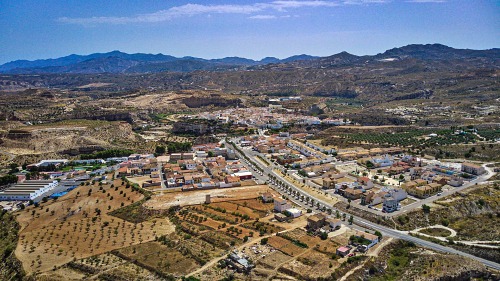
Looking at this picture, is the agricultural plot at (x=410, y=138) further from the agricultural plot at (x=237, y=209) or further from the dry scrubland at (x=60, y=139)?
the dry scrubland at (x=60, y=139)

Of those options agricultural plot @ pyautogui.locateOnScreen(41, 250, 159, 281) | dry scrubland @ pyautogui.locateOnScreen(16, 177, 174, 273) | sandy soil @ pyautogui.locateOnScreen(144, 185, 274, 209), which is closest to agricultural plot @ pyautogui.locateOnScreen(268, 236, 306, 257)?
agricultural plot @ pyautogui.locateOnScreen(41, 250, 159, 281)

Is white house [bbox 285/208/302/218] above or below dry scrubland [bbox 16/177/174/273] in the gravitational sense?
above

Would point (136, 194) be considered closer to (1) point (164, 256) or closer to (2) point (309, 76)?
(1) point (164, 256)

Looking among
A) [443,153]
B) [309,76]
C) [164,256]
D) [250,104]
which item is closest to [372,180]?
[443,153]

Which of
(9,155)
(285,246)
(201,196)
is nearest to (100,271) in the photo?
(285,246)

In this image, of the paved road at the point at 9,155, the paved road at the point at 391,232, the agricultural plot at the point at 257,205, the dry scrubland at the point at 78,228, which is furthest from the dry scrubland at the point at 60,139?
A: the paved road at the point at 391,232

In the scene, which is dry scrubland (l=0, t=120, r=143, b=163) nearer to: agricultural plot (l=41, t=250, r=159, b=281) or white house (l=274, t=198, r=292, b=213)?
agricultural plot (l=41, t=250, r=159, b=281)

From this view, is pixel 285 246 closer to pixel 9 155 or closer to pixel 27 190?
pixel 27 190
